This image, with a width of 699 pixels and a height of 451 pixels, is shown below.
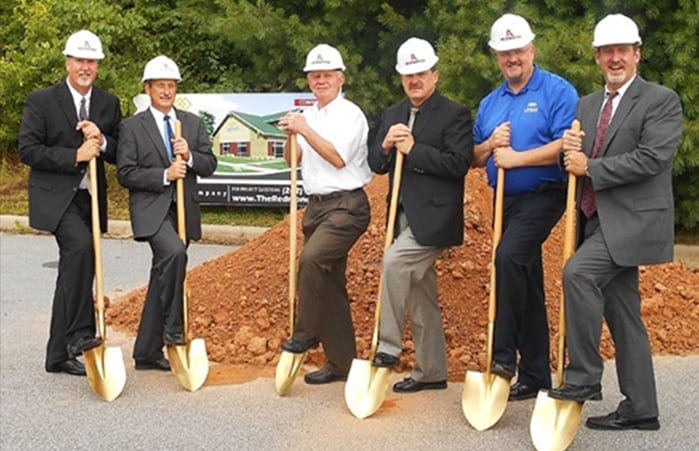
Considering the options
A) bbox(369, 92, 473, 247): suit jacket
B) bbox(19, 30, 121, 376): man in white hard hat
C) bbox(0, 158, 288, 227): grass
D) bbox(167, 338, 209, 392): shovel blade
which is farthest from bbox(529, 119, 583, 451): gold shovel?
bbox(0, 158, 288, 227): grass

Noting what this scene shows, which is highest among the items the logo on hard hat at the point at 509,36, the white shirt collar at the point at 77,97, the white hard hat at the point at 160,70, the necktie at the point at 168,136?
the logo on hard hat at the point at 509,36

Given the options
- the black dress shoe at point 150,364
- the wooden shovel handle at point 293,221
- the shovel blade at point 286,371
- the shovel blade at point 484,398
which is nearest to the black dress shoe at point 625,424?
the shovel blade at point 484,398

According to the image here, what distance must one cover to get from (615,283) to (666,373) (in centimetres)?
155

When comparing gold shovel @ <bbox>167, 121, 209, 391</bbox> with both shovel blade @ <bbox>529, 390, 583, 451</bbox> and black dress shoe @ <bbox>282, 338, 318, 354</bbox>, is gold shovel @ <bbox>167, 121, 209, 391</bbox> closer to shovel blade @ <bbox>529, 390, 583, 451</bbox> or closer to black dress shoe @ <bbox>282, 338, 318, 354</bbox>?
black dress shoe @ <bbox>282, 338, 318, 354</bbox>

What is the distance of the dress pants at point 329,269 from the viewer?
609cm

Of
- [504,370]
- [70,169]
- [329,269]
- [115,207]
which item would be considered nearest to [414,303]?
[329,269]

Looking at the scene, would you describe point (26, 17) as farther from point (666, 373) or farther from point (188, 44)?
point (666, 373)

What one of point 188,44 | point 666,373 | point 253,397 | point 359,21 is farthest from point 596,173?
point 188,44

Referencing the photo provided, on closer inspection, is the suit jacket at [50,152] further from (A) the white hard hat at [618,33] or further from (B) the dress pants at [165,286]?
(A) the white hard hat at [618,33]

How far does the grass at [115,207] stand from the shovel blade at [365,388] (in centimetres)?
751

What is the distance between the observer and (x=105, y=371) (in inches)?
245

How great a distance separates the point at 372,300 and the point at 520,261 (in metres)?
2.02

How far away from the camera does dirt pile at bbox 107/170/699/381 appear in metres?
6.96

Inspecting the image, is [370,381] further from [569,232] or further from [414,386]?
[569,232]
